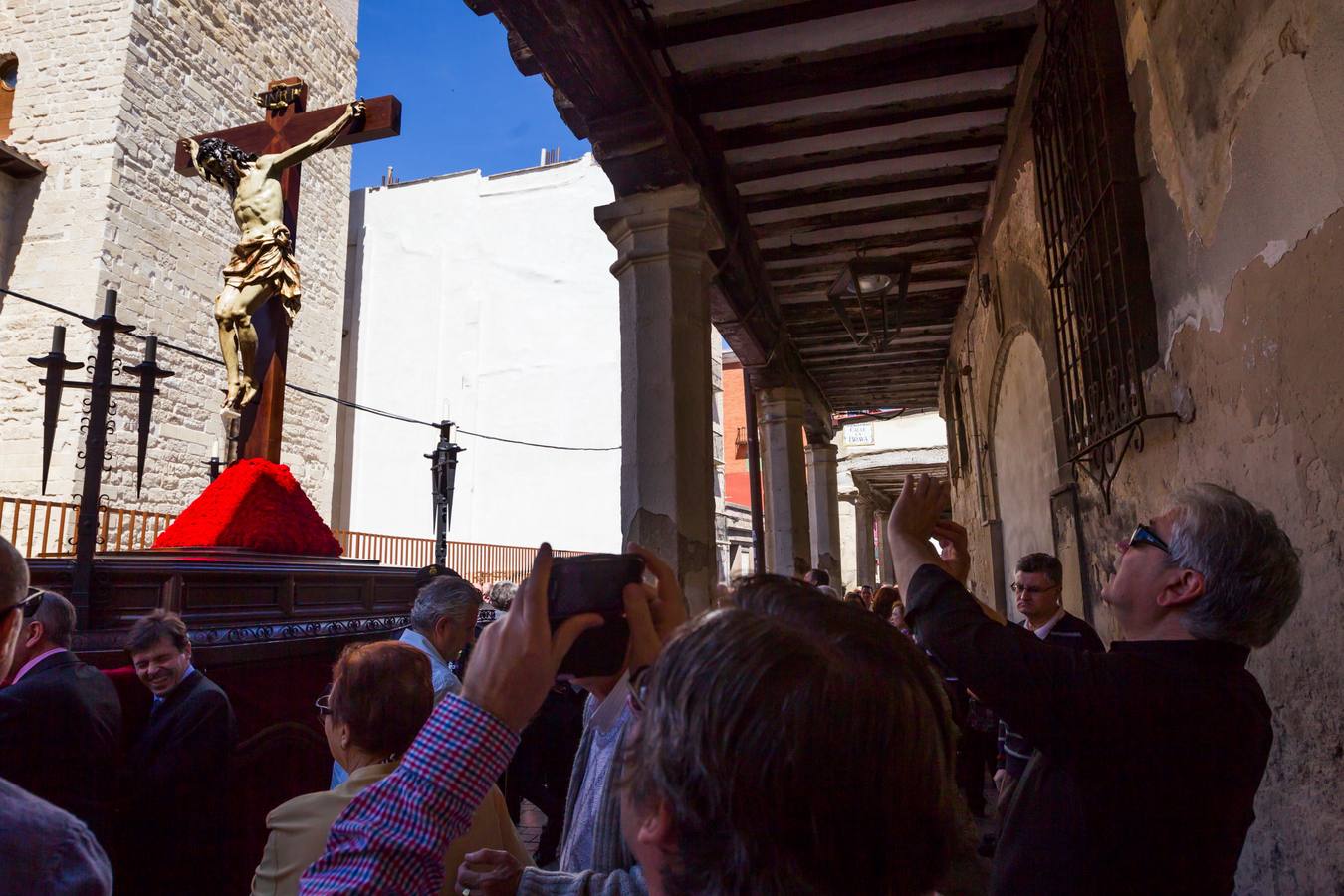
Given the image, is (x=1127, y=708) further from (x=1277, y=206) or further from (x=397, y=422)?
(x=397, y=422)

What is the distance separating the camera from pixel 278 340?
4691mm

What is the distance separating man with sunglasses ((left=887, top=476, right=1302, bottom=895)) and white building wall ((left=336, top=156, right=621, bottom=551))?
54.5ft

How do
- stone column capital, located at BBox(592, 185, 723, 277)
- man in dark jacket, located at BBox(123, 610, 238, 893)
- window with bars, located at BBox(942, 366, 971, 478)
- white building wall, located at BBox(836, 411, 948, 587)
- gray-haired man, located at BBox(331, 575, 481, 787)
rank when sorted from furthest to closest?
white building wall, located at BBox(836, 411, 948, 587)
window with bars, located at BBox(942, 366, 971, 478)
stone column capital, located at BBox(592, 185, 723, 277)
gray-haired man, located at BBox(331, 575, 481, 787)
man in dark jacket, located at BBox(123, 610, 238, 893)

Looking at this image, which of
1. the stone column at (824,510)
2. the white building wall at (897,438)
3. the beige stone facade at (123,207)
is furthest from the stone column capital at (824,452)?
the beige stone facade at (123,207)

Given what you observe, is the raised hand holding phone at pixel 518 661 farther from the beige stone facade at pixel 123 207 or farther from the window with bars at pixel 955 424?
the beige stone facade at pixel 123 207

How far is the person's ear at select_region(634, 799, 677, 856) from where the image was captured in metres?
0.68

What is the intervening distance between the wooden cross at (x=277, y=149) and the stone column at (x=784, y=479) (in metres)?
4.72

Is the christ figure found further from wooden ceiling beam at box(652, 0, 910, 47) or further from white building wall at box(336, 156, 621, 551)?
white building wall at box(336, 156, 621, 551)

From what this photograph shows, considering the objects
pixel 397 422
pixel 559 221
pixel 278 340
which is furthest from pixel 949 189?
pixel 397 422

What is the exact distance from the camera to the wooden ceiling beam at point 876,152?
4.91 metres

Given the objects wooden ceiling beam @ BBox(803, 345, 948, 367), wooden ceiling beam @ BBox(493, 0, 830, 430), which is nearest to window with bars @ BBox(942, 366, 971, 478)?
wooden ceiling beam @ BBox(803, 345, 948, 367)

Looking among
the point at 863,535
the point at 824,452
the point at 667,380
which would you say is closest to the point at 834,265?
the point at 667,380

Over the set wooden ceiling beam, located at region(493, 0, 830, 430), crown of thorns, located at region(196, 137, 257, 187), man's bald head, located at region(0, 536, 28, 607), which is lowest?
man's bald head, located at region(0, 536, 28, 607)

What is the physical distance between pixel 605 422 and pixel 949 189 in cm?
1320
